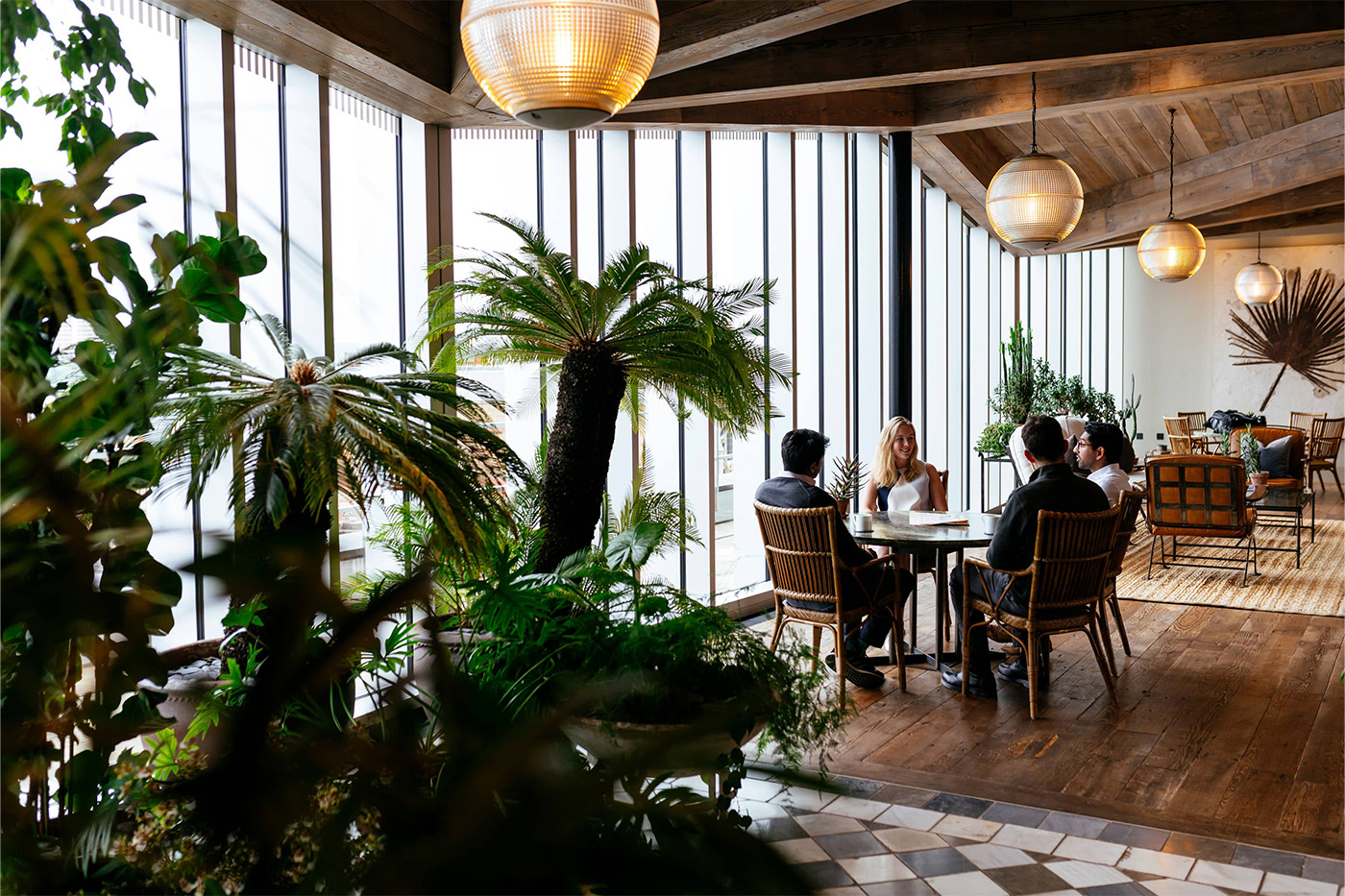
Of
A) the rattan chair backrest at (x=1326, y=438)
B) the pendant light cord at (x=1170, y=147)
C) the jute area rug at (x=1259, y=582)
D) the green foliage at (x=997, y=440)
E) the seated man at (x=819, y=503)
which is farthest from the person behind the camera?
the rattan chair backrest at (x=1326, y=438)

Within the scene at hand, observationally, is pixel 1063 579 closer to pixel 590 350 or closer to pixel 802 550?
pixel 802 550

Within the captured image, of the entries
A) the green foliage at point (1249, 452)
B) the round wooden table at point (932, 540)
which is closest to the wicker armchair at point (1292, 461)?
the green foliage at point (1249, 452)

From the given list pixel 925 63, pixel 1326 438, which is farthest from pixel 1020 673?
pixel 1326 438

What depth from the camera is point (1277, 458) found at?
922cm

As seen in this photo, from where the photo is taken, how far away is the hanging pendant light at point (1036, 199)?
4.71 meters

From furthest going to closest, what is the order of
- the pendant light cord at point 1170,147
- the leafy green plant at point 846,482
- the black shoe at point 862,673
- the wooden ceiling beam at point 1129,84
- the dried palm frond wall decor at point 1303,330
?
the dried palm frond wall decor at point 1303,330 < the pendant light cord at point 1170,147 < the leafy green plant at point 846,482 < the wooden ceiling beam at point 1129,84 < the black shoe at point 862,673

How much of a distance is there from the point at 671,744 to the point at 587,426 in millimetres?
3175

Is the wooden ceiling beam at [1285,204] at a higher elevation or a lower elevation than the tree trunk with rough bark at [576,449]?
higher

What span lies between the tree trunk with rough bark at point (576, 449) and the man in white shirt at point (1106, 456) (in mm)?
3117

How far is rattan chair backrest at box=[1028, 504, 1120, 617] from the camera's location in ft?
13.0

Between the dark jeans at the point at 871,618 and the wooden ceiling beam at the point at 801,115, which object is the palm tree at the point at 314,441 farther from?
the wooden ceiling beam at the point at 801,115

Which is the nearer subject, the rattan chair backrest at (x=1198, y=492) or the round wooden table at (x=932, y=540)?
the round wooden table at (x=932, y=540)

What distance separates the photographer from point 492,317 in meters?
3.61

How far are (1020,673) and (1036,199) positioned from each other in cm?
216
